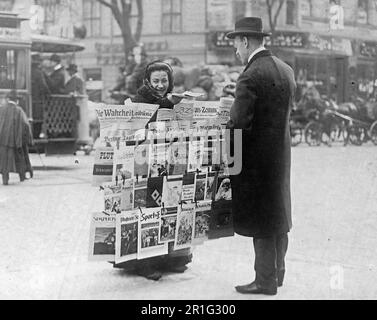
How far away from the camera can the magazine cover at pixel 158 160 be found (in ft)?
15.7

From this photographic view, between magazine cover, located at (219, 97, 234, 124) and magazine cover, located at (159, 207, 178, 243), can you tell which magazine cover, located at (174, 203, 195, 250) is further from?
magazine cover, located at (219, 97, 234, 124)

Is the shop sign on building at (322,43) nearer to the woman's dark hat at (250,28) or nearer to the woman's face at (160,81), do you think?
the woman's face at (160,81)

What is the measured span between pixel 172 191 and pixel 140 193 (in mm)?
224

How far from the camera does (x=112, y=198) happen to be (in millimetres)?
4688

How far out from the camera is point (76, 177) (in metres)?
12.0

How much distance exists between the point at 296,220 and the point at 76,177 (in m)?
5.30

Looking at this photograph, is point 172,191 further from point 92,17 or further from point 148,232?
point 92,17

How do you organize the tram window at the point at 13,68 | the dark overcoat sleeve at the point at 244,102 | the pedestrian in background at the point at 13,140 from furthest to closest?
the tram window at the point at 13,68 → the pedestrian in background at the point at 13,140 → the dark overcoat sleeve at the point at 244,102

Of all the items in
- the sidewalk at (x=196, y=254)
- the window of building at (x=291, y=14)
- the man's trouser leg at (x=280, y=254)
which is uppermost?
the window of building at (x=291, y=14)

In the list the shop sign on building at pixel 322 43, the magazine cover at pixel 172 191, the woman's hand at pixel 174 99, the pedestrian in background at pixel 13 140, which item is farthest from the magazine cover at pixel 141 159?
the shop sign on building at pixel 322 43

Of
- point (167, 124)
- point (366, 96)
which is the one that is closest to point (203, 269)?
point (167, 124)

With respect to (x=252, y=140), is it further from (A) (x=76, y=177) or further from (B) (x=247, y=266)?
(A) (x=76, y=177)

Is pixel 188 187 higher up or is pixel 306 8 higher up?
pixel 306 8

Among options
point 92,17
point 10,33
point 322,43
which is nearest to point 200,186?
point 10,33
